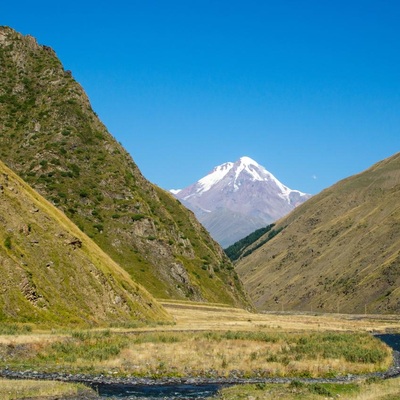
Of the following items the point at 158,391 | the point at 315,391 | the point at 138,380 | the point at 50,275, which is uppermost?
the point at 50,275

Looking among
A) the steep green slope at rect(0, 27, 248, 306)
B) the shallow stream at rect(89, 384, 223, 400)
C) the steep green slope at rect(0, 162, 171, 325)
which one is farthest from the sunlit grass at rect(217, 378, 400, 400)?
the steep green slope at rect(0, 27, 248, 306)

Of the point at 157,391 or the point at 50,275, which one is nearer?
the point at 157,391

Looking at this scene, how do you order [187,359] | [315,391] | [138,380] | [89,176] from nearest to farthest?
[315,391], [138,380], [187,359], [89,176]

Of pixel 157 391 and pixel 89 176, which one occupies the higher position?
pixel 89 176

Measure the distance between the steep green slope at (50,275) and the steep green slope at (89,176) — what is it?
45638mm

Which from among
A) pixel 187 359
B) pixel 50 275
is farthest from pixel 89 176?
pixel 187 359

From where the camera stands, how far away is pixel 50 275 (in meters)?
67.8

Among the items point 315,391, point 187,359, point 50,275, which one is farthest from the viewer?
point 50,275

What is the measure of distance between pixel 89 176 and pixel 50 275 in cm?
7476

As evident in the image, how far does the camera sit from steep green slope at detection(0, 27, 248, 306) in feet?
431

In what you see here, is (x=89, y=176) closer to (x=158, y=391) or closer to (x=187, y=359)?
(x=187, y=359)

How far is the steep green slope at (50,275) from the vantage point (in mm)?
61156

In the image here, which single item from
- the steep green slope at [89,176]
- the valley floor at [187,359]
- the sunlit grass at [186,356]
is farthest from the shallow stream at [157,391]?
the steep green slope at [89,176]

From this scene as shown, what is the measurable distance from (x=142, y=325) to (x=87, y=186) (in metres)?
70.7
